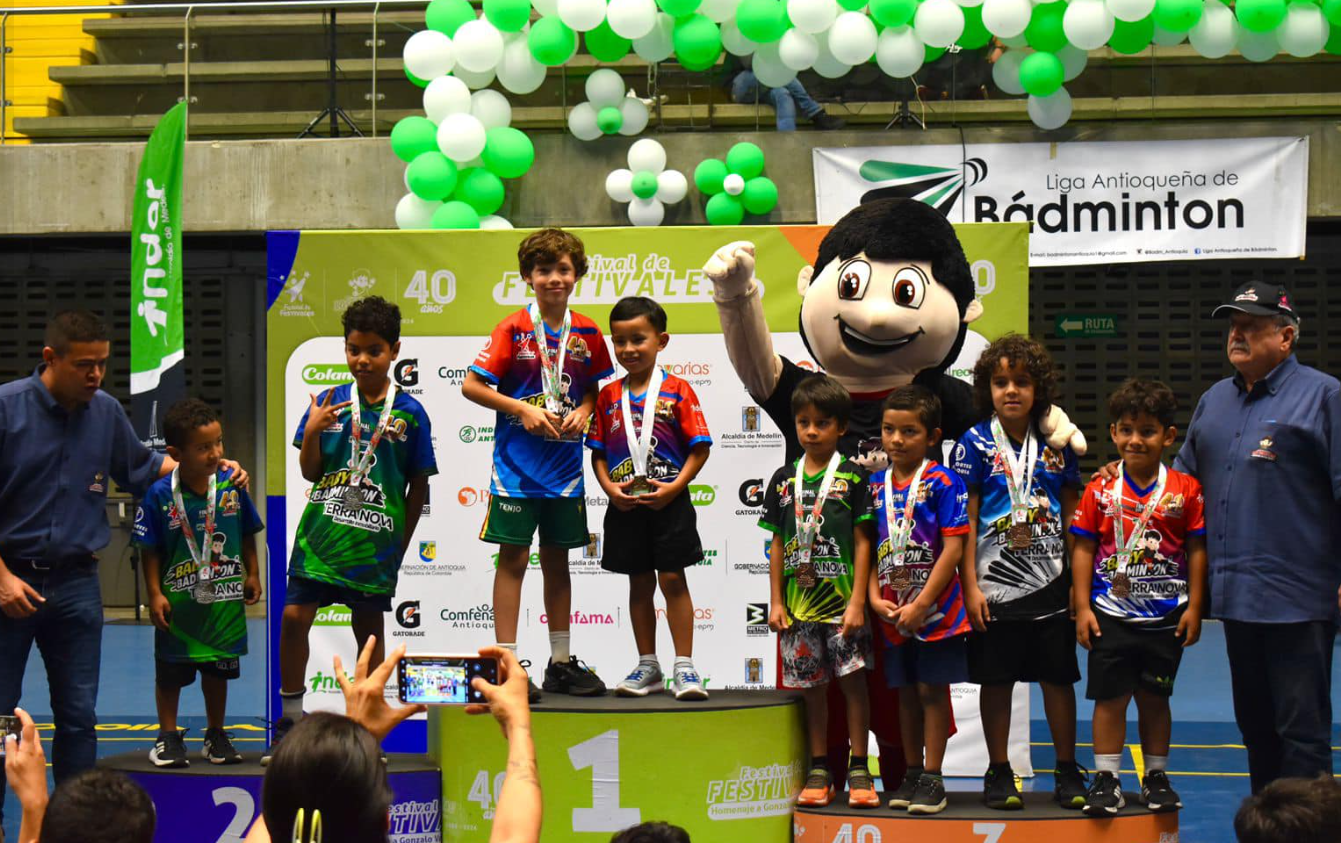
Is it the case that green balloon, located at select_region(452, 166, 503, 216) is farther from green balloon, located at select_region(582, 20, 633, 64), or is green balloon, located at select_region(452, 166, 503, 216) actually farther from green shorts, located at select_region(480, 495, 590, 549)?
green shorts, located at select_region(480, 495, 590, 549)

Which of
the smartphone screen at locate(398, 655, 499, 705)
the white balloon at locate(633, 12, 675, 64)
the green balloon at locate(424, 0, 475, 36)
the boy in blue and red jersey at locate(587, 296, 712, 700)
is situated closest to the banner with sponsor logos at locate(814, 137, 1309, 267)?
the white balloon at locate(633, 12, 675, 64)

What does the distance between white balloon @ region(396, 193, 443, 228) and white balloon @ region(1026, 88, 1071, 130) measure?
140 inches

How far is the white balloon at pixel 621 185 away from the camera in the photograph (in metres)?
8.99

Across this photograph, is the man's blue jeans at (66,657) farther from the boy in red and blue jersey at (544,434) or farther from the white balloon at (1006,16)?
the white balloon at (1006,16)

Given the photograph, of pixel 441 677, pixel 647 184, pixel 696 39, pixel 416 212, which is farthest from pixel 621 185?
pixel 441 677

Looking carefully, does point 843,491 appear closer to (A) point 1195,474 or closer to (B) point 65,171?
(A) point 1195,474

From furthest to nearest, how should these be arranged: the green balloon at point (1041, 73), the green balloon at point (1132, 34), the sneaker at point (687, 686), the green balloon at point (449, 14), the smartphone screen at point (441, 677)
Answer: the green balloon at point (1041, 73) → the green balloon at point (449, 14) → the green balloon at point (1132, 34) → the sneaker at point (687, 686) → the smartphone screen at point (441, 677)

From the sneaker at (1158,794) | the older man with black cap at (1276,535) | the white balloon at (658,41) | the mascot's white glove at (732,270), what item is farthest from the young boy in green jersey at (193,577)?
the white balloon at (658,41)

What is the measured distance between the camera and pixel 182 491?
4.95 metres

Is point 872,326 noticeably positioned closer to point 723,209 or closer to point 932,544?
point 932,544

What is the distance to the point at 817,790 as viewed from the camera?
14.5 feet

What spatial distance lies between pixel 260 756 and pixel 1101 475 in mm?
2885

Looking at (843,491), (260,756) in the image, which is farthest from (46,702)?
(843,491)

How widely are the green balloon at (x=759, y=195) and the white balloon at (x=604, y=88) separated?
97cm
